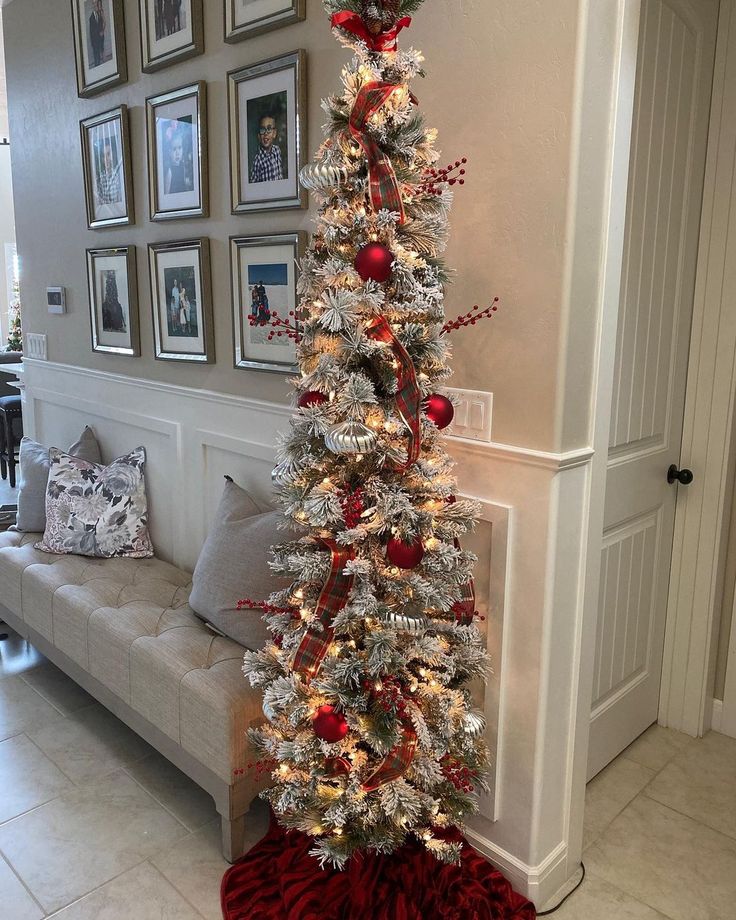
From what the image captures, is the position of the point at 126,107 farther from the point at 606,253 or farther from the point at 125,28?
the point at 606,253

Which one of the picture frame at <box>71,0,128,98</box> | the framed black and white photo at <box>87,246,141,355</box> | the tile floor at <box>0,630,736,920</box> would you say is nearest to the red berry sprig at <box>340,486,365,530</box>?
the tile floor at <box>0,630,736,920</box>

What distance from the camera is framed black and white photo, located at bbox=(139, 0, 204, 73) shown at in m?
2.60

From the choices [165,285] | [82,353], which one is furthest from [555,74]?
[82,353]

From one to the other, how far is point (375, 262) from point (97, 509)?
6.68ft

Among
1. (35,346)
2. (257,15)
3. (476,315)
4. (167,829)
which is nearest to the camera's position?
(476,315)

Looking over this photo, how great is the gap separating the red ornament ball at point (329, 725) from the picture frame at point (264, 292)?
3.75ft

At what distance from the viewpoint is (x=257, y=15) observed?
7.78 feet

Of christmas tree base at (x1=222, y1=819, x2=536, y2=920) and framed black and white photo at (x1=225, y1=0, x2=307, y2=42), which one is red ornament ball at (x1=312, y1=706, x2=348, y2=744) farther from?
framed black and white photo at (x1=225, y1=0, x2=307, y2=42)

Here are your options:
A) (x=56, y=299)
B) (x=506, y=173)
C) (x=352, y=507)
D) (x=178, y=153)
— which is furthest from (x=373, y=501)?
(x=56, y=299)

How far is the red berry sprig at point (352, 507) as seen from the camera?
1.63 m

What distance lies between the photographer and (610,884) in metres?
2.04

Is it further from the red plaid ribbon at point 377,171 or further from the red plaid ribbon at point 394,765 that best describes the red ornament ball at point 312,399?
the red plaid ribbon at point 394,765

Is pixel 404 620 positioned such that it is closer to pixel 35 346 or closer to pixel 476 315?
pixel 476 315

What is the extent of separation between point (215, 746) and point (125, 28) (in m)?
2.65
